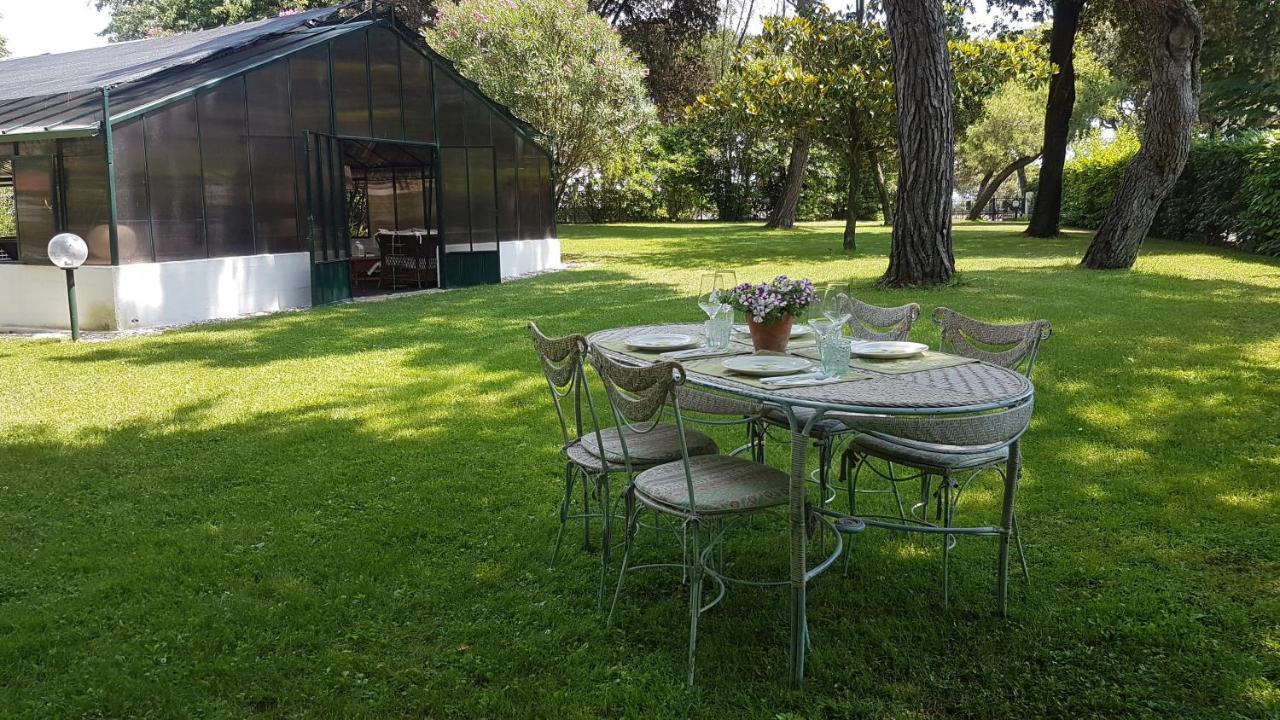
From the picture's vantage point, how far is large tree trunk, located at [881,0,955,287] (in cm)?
1013

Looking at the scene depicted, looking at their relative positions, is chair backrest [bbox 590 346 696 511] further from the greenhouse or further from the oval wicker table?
the greenhouse

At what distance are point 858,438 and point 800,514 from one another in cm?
→ 86

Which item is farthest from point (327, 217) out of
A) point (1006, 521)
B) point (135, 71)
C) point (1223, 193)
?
point (1223, 193)

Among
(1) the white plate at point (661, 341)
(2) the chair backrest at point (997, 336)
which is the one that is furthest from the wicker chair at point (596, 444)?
(2) the chair backrest at point (997, 336)

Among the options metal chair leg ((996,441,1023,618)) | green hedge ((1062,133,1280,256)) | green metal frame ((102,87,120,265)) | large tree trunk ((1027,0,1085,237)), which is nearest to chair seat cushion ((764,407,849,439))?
metal chair leg ((996,441,1023,618))

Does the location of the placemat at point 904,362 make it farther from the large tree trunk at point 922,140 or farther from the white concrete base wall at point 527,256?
the white concrete base wall at point 527,256

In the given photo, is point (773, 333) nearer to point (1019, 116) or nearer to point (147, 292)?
point (147, 292)

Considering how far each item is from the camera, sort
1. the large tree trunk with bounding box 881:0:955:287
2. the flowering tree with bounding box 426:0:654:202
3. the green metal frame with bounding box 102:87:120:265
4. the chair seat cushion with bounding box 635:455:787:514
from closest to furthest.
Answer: the chair seat cushion with bounding box 635:455:787:514, the green metal frame with bounding box 102:87:120:265, the large tree trunk with bounding box 881:0:955:287, the flowering tree with bounding box 426:0:654:202

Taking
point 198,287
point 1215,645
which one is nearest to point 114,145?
point 198,287

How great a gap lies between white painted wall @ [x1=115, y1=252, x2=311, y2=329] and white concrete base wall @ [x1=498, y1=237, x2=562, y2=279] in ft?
12.9

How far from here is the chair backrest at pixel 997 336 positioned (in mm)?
3398

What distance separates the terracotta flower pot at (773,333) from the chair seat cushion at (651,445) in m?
0.42

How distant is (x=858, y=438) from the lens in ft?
11.0

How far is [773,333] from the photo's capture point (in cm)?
325
